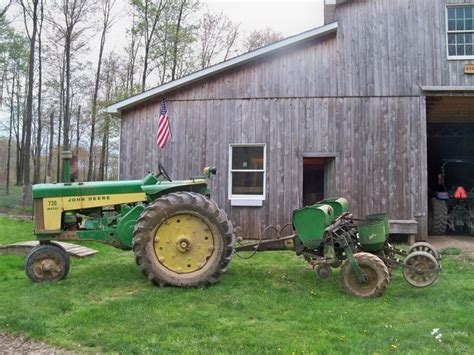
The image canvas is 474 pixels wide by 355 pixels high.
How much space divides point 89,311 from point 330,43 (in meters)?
8.74

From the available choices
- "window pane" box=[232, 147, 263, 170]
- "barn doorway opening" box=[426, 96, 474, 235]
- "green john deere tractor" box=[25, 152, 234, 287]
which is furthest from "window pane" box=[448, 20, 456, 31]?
"green john deere tractor" box=[25, 152, 234, 287]

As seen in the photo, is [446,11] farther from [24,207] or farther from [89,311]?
[24,207]

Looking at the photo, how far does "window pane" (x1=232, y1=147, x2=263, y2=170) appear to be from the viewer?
11.2m

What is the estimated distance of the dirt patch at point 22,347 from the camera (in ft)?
11.9

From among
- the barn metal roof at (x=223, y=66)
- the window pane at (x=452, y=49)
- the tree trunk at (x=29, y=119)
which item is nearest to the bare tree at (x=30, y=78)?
the tree trunk at (x=29, y=119)

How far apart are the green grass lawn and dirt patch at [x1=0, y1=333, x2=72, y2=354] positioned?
0.10 metres

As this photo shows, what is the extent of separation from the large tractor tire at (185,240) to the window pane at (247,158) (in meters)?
5.44

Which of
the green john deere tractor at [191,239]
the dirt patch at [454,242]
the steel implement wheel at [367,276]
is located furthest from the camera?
the dirt patch at [454,242]

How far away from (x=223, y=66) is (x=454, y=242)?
23.0 ft

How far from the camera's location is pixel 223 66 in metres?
10.8

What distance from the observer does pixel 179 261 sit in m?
5.73

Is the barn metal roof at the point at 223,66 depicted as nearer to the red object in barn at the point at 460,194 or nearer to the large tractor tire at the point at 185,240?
the red object in barn at the point at 460,194

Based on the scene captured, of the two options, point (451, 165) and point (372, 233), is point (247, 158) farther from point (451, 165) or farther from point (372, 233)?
point (451, 165)

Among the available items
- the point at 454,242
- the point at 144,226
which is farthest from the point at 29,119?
the point at 454,242
